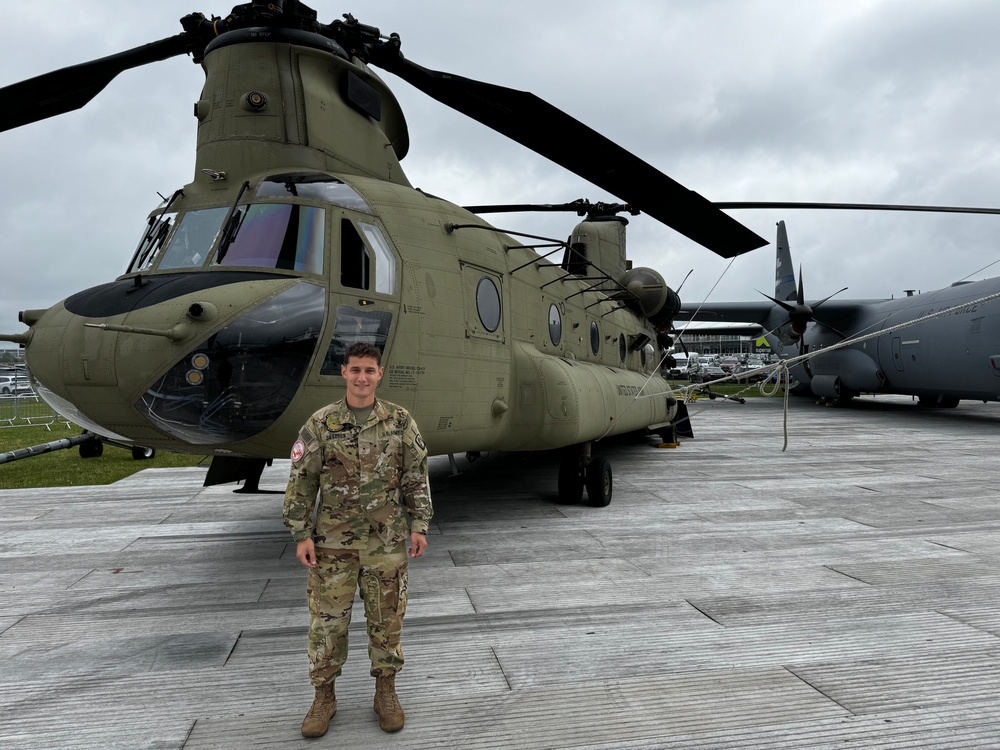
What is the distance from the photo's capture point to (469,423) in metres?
5.55

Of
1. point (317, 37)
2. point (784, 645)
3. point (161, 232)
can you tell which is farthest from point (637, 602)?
point (317, 37)

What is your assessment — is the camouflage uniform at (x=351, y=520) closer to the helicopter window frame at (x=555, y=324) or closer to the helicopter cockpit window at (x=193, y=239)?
the helicopter cockpit window at (x=193, y=239)

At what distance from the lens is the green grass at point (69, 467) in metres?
9.43

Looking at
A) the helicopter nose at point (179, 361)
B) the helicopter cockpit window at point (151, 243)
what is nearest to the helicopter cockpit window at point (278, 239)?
the helicopter nose at point (179, 361)

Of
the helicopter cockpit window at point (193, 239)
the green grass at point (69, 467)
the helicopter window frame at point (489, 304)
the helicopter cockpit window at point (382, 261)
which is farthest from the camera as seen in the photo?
the green grass at point (69, 467)

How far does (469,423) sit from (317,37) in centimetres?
359

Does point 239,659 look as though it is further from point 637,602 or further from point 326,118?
point 326,118

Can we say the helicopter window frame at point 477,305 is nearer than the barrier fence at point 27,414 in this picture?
Yes

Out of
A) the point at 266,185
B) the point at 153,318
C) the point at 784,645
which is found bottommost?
the point at 784,645

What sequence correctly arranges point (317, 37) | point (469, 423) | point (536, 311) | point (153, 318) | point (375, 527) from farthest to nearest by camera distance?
1. point (536, 311)
2. point (469, 423)
3. point (317, 37)
4. point (153, 318)
5. point (375, 527)

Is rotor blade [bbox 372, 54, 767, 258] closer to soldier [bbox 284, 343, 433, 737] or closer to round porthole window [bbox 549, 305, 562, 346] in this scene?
round porthole window [bbox 549, 305, 562, 346]

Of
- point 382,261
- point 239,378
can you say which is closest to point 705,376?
point 382,261

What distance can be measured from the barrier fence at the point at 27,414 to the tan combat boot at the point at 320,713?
11743 millimetres

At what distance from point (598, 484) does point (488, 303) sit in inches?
106
